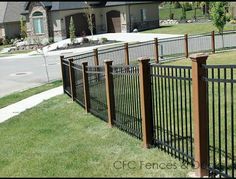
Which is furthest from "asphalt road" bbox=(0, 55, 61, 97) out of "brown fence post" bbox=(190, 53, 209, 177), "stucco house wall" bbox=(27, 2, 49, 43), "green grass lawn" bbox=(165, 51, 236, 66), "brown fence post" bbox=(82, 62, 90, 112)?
"stucco house wall" bbox=(27, 2, 49, 43)

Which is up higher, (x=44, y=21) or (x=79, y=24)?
(x=44, y=21)

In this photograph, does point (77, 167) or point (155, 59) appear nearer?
point (77, 167)

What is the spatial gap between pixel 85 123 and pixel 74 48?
107 feet

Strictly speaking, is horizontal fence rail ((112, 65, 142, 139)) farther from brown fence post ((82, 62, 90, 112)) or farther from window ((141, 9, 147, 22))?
window ((141, 9, 147, 22))

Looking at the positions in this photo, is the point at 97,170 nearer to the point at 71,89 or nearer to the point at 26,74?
the point at 71,89

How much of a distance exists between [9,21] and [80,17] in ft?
40.0

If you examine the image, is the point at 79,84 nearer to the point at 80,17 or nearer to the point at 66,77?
the point at 66,77

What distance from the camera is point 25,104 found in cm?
1451

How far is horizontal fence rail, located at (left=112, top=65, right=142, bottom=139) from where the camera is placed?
809cm

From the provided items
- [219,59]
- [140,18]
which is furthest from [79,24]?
[219,59]

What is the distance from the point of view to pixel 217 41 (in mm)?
29109

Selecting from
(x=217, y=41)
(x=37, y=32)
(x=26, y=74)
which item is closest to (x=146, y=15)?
(x=37, y=32)

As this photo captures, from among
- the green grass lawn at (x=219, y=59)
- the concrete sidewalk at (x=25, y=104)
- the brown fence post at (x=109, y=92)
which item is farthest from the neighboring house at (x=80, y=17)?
the brown fence post at (x=109, y=92)

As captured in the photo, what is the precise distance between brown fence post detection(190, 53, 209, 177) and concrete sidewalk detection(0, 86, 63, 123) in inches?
295
